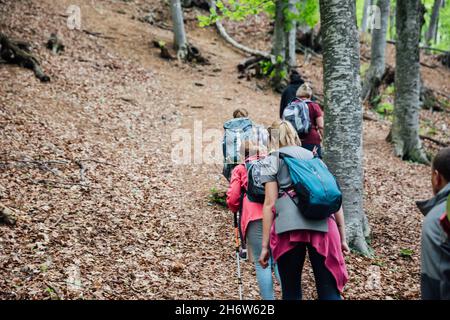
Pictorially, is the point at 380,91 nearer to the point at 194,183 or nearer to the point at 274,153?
the point at 194,183

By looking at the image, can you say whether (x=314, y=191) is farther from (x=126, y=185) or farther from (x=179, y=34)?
(x=179, y=34)

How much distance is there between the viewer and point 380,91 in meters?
18.4

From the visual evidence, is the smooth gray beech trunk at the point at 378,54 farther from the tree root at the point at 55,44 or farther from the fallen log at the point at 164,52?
the tree root at the point at 55,44

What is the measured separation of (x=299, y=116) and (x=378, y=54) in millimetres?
11876

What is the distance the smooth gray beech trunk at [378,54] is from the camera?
1658 centimetres

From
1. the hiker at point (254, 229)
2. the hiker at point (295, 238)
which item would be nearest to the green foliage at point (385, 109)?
the hiker at point (254, 229)

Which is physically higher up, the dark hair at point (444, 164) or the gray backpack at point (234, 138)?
the dark hair at point (444, 164)

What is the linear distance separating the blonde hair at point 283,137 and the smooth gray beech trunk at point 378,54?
14.5 metres

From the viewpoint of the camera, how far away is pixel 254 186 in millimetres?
4266

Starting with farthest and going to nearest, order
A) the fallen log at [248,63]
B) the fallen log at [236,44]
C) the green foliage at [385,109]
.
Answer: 1. the fallen log at [236,44]
2. the fallen log at [248,63]
3. the green foliage at [385,109]

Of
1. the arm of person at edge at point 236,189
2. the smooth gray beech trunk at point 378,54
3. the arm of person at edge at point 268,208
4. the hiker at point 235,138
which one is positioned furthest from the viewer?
the smooth gray beech trunk at point 378,54
